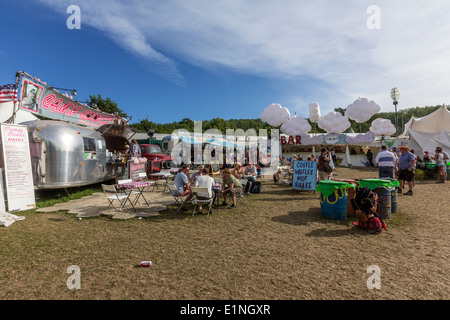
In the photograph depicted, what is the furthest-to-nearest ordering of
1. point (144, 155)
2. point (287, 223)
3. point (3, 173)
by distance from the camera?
point (144, 155) < point (3, 173) < point (287, 223)

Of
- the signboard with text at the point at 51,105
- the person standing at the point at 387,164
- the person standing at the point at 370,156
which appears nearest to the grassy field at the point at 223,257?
the person standing at the point at 387,164

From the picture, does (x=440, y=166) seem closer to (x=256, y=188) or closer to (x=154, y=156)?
(x=256, y=188)

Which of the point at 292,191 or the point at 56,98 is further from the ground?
the point at 56,98

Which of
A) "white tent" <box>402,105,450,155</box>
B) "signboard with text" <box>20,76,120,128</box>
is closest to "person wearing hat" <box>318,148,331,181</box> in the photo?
"signboard with text" <box>20,76,120,128</box>

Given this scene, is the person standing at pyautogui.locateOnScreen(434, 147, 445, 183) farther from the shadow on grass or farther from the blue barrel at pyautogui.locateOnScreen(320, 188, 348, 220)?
the blue barrel at pyautogui.locateOnScreen(320, 188, 348, 220)

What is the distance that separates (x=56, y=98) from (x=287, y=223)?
997 cm

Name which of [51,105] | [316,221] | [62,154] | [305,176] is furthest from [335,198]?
[51,105]

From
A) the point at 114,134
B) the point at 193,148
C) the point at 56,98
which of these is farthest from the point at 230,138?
the point at 56,98

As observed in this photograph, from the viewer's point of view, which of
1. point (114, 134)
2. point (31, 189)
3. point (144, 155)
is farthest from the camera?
point (144, 155)

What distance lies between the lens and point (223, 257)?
3.78 meters

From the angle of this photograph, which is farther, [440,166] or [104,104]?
[104,104]

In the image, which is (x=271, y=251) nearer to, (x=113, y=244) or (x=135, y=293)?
(x=135, y=293)

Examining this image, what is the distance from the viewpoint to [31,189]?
691cm

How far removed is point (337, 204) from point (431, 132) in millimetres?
20266
